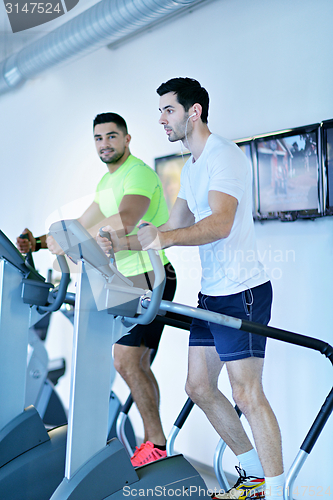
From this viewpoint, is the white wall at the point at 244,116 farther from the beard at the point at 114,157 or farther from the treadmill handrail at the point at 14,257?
the beard at the point at 114,157

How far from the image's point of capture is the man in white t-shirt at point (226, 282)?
171cm

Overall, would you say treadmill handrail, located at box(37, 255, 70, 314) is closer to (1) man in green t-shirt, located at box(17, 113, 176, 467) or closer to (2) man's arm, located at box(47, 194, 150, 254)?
(2) man's arm, located at box(47, 194, 150, 254)

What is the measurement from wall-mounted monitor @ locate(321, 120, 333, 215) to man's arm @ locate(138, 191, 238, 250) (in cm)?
69

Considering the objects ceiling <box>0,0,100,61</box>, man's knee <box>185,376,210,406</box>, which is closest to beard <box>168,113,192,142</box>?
man's knee <box>185,376,210,406</box>

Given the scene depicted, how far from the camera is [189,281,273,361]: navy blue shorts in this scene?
1790 millimetres

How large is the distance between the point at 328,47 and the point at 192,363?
169 centimetres

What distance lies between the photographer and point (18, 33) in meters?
4.17

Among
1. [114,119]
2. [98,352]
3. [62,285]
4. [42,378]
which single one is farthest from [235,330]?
[42,378]

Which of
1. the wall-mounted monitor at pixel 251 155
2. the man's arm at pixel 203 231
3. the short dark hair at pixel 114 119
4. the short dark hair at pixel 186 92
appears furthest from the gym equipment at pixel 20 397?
the wall-mounted monitor at pixel 251 155

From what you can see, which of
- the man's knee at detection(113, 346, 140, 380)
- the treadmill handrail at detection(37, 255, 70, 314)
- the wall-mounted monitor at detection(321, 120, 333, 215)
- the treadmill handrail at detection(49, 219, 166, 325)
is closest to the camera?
the treadmill handrail at detection(49, 219, 166, 325)

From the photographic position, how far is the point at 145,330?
243 centimetres

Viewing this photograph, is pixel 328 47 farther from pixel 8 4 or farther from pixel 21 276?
pixel 8 4

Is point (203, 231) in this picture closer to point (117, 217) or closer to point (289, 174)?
point (117, 217)

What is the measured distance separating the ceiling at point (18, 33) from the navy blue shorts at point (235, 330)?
2.94m
